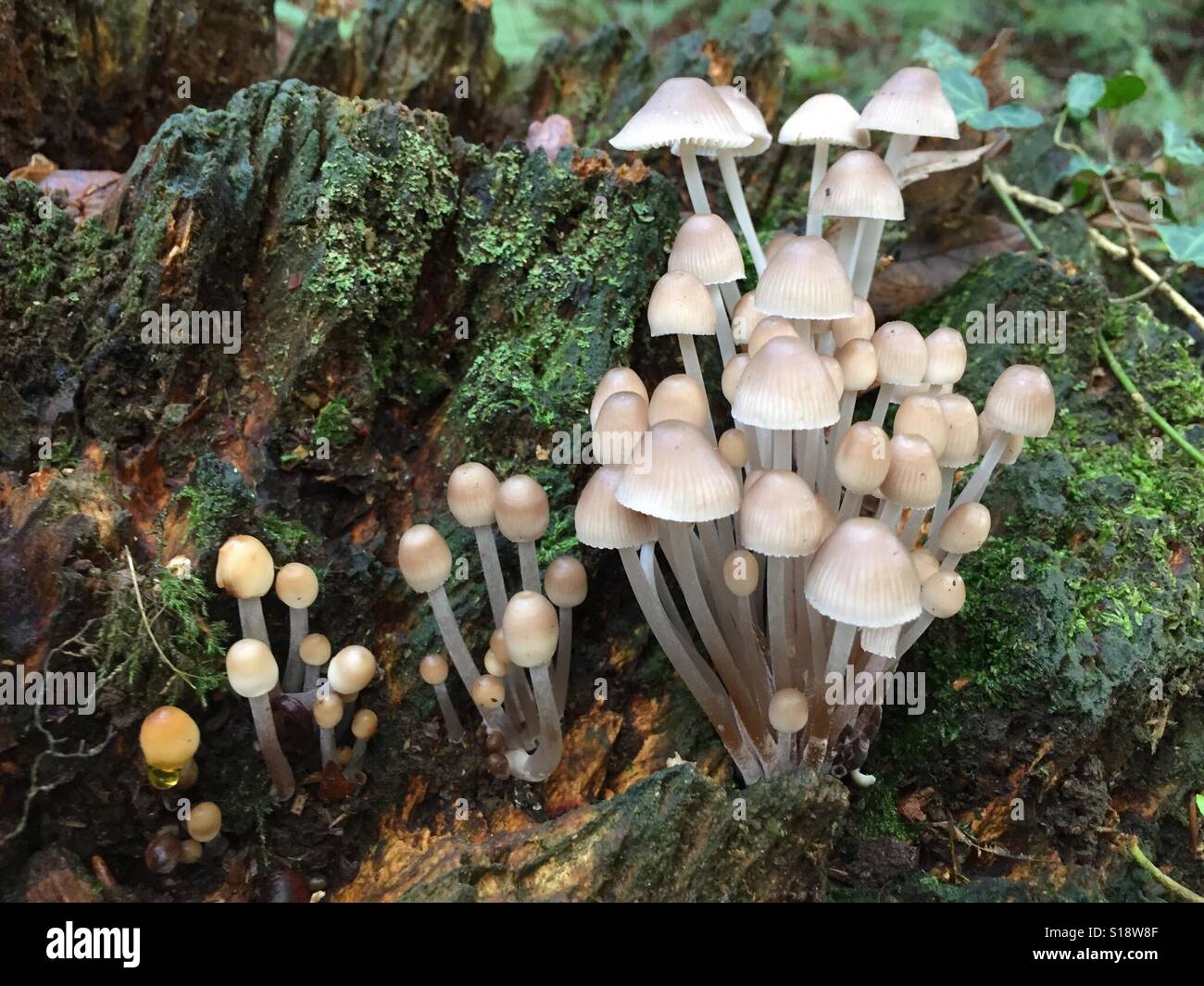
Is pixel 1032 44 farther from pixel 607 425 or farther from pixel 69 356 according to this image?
pixel 69 356

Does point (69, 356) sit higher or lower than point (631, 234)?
lower

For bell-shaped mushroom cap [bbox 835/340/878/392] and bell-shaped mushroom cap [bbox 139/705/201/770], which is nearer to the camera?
bell-shaped mushroom cap [bbox 139/705/201/770]

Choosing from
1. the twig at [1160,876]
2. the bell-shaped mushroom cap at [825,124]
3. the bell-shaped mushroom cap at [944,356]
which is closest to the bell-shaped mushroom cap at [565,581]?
the bell-shaped mushroom cap at [944,356]

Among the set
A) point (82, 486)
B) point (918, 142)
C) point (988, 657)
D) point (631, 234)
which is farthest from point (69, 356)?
point (918, 142)

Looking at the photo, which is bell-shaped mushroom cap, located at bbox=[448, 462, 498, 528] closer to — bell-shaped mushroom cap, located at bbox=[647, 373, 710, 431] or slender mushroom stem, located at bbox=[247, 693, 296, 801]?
bell-shaped mushroom cap, located at bbox=[647, 373, 710, 431]

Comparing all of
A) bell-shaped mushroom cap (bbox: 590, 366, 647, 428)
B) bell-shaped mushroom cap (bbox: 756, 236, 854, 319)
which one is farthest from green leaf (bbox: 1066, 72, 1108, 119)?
bell-shaped mushroom cap (bbox: 590, 366, 647, 428)

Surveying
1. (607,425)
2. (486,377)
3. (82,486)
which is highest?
(486,377)

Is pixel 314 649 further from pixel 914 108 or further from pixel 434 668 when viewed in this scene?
pixel 914 108
